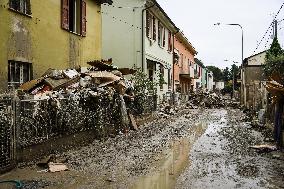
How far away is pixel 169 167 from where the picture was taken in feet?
25.4

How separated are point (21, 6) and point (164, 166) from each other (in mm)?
6940

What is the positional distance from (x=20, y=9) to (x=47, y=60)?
2.11 m

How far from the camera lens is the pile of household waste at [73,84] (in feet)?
35.4

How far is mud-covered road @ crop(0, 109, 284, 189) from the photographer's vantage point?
6.46 metres

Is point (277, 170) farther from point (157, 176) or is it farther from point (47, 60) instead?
point (47, 60)

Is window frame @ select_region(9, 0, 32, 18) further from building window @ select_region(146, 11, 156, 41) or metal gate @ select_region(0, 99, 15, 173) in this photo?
building window @ select_region(146, 11, 156, 41)

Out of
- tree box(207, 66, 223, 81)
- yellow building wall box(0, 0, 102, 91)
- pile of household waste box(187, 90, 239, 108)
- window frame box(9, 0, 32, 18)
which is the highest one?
tree box(207, 66, 223, 81)

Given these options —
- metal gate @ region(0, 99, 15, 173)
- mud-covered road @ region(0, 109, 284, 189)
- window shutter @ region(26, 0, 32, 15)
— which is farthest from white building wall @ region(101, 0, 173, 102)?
metal gate @ region(0, 99, 15, 173)

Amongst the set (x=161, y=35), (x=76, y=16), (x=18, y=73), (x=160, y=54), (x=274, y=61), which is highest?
(x=161, y=35)

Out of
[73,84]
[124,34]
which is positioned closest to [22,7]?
[73,84]

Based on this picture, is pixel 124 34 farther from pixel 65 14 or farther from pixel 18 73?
pixel 18 73

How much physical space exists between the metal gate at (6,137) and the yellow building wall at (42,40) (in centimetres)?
338

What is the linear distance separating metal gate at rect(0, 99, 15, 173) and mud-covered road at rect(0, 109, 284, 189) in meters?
0.21

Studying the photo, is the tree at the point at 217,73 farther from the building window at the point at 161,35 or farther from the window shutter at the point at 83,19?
the window shutter at the point at 83,19
